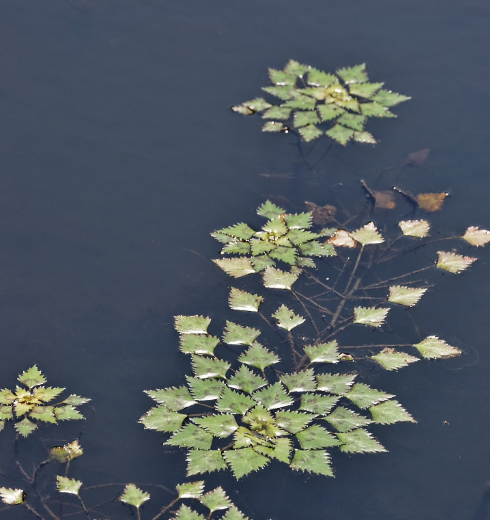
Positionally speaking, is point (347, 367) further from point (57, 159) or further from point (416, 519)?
point (57, 159)

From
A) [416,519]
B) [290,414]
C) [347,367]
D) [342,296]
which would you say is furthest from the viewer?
[342,296]

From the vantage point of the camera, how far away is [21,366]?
3.99 meters

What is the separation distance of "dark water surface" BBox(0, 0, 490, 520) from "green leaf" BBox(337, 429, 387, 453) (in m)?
0.09

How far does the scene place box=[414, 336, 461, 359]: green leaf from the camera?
4.07 m

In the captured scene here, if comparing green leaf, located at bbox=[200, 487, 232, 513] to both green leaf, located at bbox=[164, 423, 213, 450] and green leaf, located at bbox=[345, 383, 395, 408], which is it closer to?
green leaf, located at bbox=[164, 423, 213, 450]

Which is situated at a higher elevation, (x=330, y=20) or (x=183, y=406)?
(x=330, y=20)

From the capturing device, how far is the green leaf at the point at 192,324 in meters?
4.12

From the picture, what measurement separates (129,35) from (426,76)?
8.48 ft

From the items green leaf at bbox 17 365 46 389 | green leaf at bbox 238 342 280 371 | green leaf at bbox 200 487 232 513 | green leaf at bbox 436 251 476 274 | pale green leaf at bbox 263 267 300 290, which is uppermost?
green leaf at bbox 436 251 476 274

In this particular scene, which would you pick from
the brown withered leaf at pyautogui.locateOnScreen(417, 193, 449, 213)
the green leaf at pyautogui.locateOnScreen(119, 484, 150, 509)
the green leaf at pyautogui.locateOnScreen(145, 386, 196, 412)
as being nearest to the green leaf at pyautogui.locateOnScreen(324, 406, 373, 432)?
the green leaf at pyautogui.locateOnScreen(145, 386, 196, 412)

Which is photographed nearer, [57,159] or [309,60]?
[57,159]

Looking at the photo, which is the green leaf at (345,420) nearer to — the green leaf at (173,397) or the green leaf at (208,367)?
the green leaf at (208,367)

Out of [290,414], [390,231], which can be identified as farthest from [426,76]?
[290,414]

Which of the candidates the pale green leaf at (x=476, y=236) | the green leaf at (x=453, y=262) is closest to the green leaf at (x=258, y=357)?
the green leaf at (x=453, y=262)
